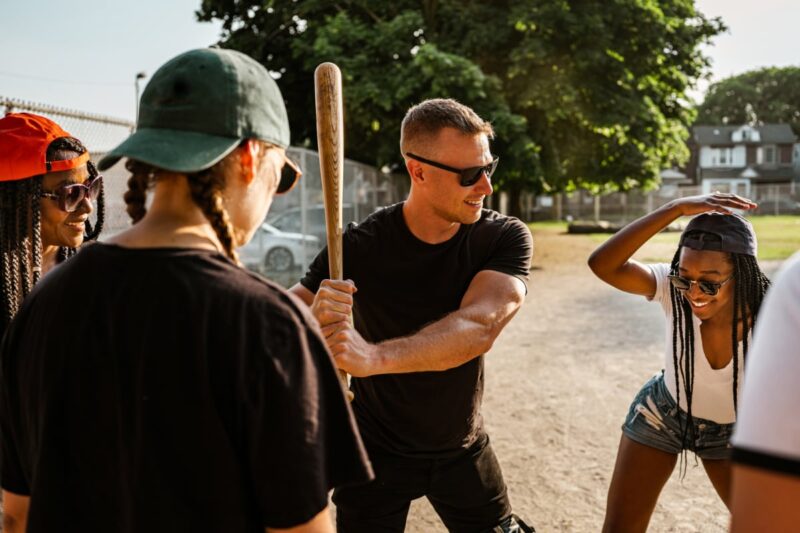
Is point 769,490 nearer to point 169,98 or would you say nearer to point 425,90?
point 169,98

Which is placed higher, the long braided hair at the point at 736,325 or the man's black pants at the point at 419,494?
the long braided hair at the point at 736,325

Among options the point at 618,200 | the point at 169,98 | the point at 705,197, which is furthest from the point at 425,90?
the point at 618,200

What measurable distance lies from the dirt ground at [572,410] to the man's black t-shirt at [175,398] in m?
3.48

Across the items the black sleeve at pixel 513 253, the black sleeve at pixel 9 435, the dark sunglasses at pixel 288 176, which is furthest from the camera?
the black sleeve at pixel 513 253

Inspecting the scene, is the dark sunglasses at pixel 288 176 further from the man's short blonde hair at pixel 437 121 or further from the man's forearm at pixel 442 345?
the man's short blonde hair at pixel 437 121

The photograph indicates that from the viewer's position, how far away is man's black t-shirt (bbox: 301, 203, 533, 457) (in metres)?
3.08

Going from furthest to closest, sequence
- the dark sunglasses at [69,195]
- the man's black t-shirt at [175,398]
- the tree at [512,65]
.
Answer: the tree at [512,65], the dark sunglasses at [69,195], the man's black t-shirt at [175,398]

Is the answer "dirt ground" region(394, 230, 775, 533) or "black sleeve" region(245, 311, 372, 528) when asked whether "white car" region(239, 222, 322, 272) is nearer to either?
"dirt ground" region(394, 230, 775, 533)

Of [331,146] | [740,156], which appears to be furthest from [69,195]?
[740,156]

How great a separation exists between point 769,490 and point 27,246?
276 centimetres

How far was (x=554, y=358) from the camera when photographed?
9039 mm

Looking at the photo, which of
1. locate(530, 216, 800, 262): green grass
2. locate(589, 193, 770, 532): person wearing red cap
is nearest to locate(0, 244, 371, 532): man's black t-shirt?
locate(589, 193, 770, 532): person wearing red cap

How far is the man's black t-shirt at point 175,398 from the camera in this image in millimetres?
1392

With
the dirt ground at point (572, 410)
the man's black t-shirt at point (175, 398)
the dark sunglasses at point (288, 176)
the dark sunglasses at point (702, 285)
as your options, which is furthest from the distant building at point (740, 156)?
the man's black t-shirt at point (175, 398)
